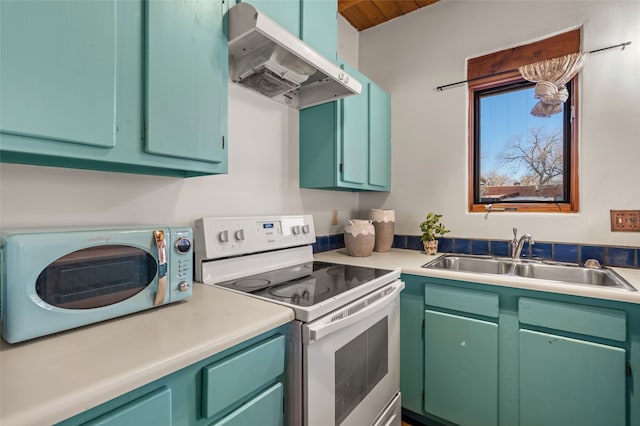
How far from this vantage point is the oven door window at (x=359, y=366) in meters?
1.16

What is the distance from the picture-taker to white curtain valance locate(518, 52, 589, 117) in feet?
5.92

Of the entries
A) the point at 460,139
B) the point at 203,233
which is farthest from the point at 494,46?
the point at 203,233

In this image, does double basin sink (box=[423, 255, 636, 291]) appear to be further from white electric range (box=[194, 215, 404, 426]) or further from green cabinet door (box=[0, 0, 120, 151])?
green cabinet door (box=[0, 0, 120, 151])

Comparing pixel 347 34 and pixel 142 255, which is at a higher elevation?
pixel 347 34

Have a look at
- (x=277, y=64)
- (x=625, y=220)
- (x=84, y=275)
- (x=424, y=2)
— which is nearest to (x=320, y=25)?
(x=277, y=64)

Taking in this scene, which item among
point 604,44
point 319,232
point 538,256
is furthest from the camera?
point 319,232

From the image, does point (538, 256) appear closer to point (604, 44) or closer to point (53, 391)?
point (604, 44)

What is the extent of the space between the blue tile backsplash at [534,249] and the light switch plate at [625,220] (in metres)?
0.11

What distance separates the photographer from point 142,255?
950 mm

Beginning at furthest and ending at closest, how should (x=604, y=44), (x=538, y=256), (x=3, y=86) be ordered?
(x=538, y=256) < (x=604, y=44) < (x=3, y=86)

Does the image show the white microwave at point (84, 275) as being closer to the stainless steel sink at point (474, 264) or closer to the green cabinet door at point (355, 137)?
the green cabinet door at point (355, 137)

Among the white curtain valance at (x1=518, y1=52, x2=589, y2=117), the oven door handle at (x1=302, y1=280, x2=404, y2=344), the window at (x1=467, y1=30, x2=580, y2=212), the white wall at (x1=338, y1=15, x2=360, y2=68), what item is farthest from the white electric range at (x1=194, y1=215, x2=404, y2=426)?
the white wall at (x1=338, y1=15, x2=360, y2=68)

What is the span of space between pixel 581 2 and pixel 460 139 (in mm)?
980

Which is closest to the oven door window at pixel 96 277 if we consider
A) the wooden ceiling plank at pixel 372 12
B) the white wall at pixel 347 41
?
the white wall at pixel 347 41
